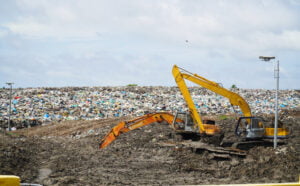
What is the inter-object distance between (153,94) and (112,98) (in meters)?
4.03

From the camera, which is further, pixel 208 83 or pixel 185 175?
pixel 208 83

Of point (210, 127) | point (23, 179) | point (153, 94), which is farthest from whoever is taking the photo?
point (153, 94)

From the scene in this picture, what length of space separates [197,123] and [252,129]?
81.6 inches

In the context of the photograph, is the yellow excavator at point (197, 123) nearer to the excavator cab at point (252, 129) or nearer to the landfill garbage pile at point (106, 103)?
the excavator cab at point (252, 129)

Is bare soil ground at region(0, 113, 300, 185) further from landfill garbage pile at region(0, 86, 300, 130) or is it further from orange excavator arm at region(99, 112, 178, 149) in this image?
landfill garbage pile at region(0, 86, 300, 130)

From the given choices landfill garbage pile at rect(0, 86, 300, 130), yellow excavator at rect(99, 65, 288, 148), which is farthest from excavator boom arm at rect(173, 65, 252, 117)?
landfill garbage pile at rect(0, 86, 300, 130)

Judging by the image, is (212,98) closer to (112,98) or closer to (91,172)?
(112,98)

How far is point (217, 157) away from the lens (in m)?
14.8

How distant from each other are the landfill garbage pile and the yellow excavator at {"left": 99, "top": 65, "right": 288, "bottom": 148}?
11931 mm

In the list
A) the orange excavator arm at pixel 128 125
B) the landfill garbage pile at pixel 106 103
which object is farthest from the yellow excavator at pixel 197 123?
the landfill garbage pile at pixel 106 103

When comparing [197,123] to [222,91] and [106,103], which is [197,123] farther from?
[106,103]

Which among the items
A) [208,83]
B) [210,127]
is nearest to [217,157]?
[210,127]

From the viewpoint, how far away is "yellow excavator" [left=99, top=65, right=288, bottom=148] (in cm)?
1605

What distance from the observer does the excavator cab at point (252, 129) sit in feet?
52.5
